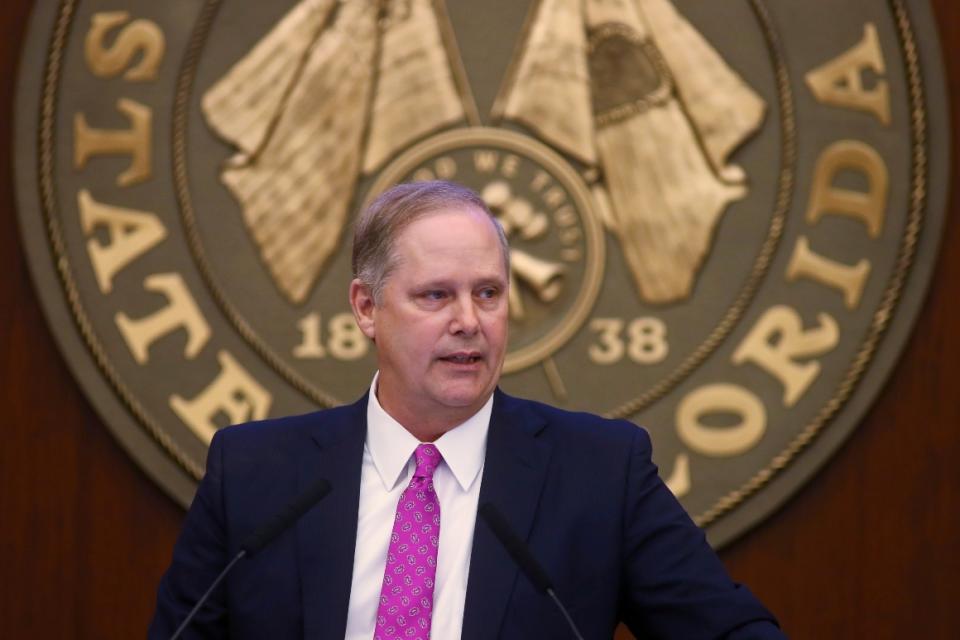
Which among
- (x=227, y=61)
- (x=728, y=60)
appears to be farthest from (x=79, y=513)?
(x=728, y=60)

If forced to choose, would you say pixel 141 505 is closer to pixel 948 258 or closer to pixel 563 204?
pixel 563 204

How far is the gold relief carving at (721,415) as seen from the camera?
3350mm

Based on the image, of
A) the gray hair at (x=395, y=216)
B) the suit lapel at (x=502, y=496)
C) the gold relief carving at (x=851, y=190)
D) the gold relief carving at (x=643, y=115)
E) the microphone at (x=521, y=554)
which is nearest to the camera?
the microphone at (x=521, y=554)

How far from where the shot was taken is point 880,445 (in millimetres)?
3336

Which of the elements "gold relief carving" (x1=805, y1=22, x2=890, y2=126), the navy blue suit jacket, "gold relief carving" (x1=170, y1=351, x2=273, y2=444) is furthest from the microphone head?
"gold relief carving" (x1=805, y1=22, x2=890, y2=126)

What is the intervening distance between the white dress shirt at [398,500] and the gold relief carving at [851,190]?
4.89 ft

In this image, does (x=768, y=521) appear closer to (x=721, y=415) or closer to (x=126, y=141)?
(x=721, y=415)

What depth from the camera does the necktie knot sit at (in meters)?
2.04

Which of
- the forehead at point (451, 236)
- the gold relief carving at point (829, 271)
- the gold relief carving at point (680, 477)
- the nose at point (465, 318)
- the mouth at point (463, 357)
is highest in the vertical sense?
the forehead at point (451, 236)

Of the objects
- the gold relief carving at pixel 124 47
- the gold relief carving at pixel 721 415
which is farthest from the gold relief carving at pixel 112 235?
the gold relief carving at pixel 721 415

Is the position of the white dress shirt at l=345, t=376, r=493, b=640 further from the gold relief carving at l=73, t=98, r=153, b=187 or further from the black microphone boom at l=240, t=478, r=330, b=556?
the gold relief carving at l=73, t=98, r=153, b=187

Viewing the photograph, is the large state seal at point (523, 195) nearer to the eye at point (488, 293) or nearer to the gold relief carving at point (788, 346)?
the gold relief carving at point (788, 346)

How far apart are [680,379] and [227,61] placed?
130 cm

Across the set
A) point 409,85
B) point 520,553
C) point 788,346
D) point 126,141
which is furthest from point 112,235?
point 520,553
